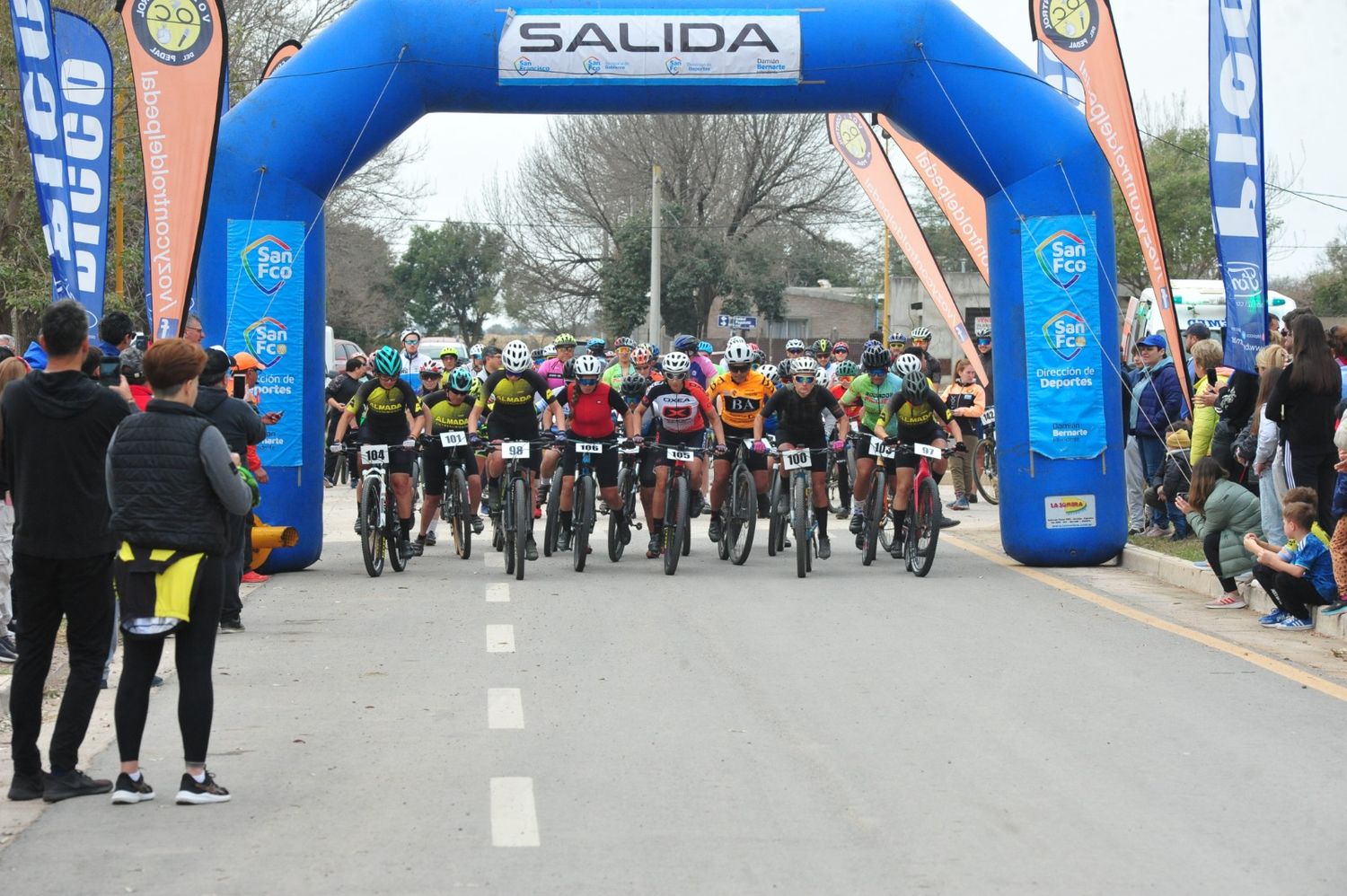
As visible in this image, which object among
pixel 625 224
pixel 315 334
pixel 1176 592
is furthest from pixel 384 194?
pixel 1176 592

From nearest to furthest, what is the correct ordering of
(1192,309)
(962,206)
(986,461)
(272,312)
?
(272,312)
(962,206)
(986,461)
(1192,309)

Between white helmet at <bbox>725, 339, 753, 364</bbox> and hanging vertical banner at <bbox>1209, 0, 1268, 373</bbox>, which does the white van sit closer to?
white helmet at <bbox>725, 339, 753, 364</bbox>

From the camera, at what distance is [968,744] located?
7.43 metres

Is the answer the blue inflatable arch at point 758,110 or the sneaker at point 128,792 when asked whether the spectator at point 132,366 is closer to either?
the blue inflatable arch at point 758,110

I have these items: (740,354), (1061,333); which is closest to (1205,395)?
(1061,333)

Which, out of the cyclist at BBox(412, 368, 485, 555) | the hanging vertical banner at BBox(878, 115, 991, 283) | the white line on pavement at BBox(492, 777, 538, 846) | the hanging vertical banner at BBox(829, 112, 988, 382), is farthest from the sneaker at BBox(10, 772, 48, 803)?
the hanging vertical banner at BBox(829, 112, 988, 382)

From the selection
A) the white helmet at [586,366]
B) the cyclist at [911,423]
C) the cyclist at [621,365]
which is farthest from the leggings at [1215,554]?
the cyclist at [621,365]

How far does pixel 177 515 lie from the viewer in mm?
6270

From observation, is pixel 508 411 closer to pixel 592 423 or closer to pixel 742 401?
pixel 592 423

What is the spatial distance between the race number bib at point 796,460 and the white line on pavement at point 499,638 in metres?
3.81

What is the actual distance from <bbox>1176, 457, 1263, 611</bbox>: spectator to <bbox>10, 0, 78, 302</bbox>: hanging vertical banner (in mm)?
8174

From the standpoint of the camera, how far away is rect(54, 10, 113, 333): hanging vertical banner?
506 inches

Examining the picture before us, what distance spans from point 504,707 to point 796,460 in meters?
6.27

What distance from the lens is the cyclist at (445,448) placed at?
15.2 metres
